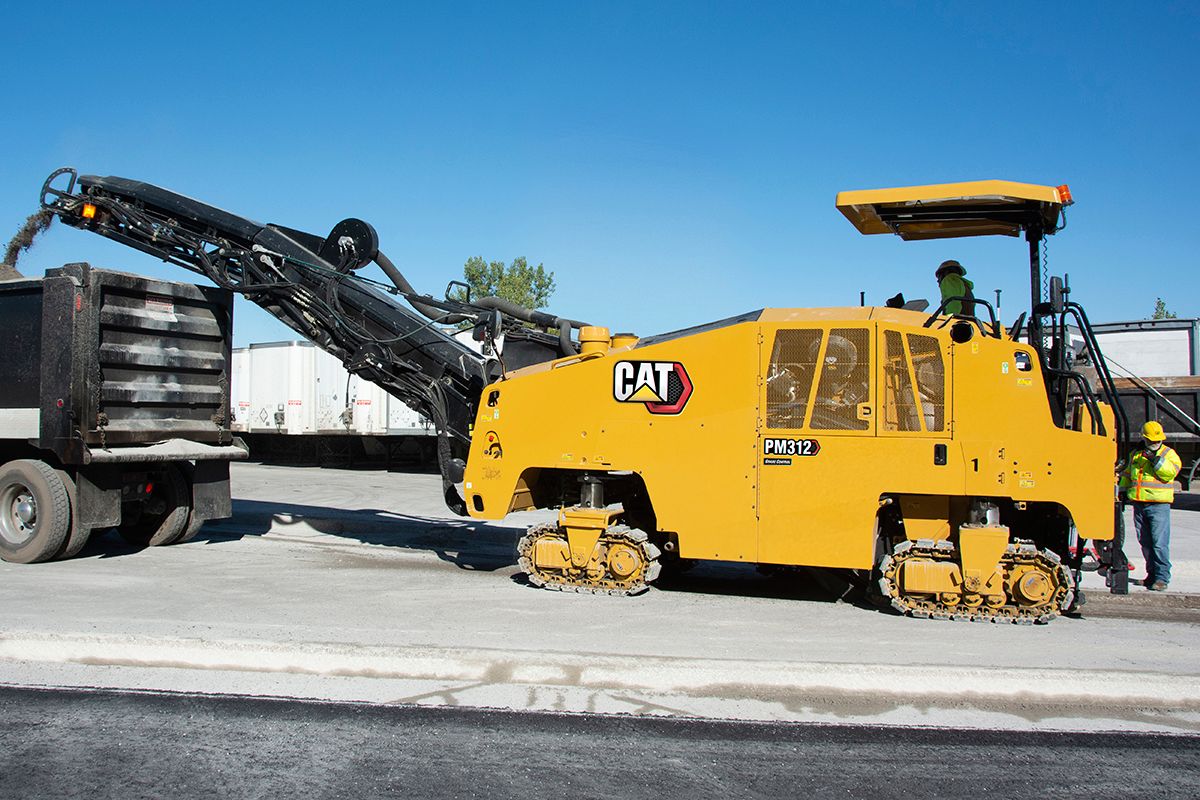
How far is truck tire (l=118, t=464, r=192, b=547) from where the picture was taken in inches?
405

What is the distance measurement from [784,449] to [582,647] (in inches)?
90.6

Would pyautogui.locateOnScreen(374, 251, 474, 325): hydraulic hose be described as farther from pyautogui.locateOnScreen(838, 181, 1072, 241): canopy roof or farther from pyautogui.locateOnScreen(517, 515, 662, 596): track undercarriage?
pyautogui.locateOnScreen(838, 181, 1072, 241): canopy roof

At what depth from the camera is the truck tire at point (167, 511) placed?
10.3 m

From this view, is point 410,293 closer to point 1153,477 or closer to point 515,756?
point 515,756

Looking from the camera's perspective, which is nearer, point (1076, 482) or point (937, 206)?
point (1076, 482)

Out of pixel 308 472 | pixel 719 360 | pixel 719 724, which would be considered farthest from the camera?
pixel 308 472

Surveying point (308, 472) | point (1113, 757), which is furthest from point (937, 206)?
point (308, 472)

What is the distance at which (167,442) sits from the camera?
386 inches

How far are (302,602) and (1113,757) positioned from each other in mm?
5669

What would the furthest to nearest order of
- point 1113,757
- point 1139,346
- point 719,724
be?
point 1139,346
point 719,724
point 1113,757

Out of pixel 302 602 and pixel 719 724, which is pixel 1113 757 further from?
pixel 302 602

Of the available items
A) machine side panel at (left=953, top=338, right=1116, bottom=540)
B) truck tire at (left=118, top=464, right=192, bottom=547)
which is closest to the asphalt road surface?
machine side panel at (left=953, top=338, right=1116, bottom=540)

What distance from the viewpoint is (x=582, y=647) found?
6016 millimetres

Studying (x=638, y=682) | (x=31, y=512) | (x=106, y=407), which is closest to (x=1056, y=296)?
(x=638, y=682)
